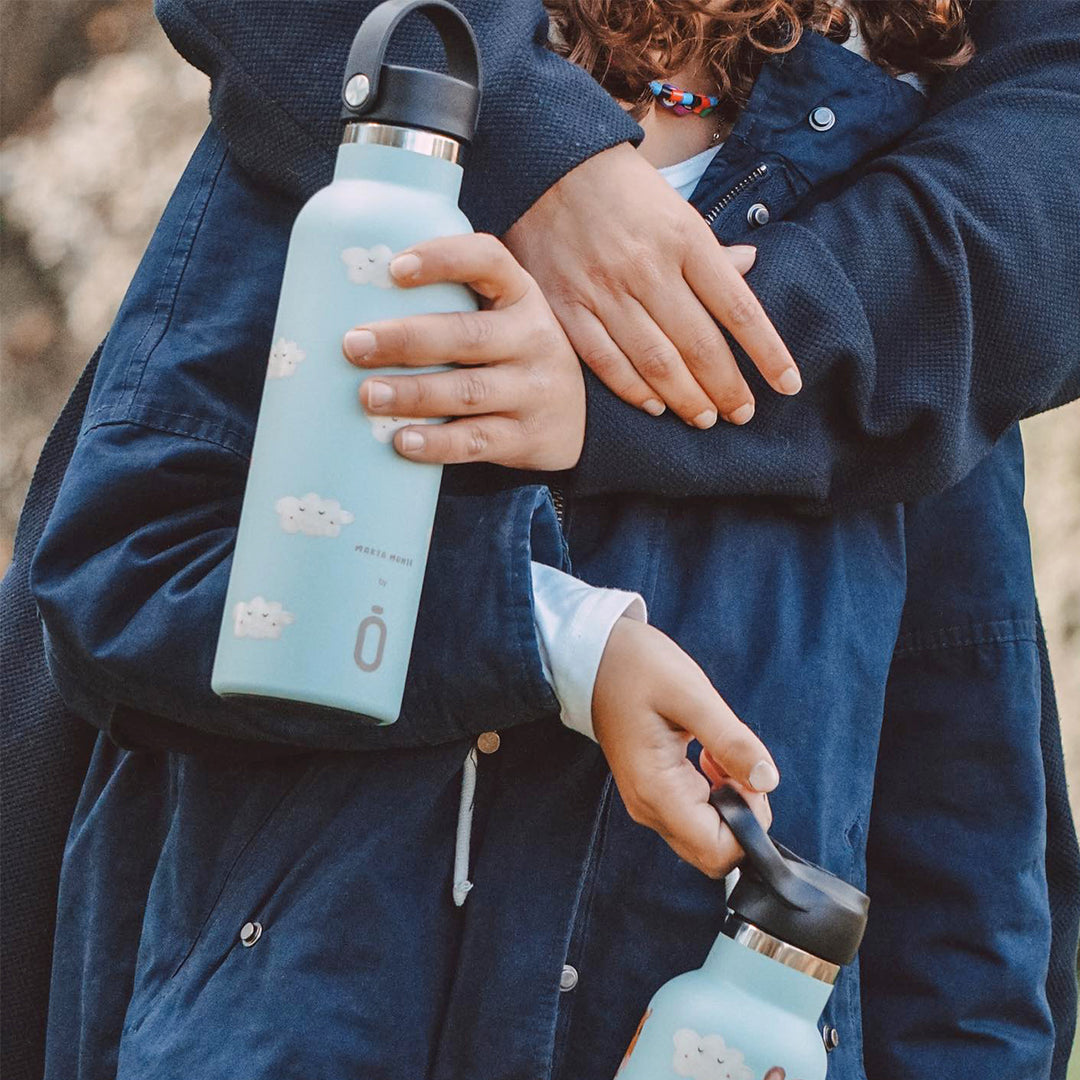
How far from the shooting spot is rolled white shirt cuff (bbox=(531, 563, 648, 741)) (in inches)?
33.2

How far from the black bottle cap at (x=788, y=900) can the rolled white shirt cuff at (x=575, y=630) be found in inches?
4.2

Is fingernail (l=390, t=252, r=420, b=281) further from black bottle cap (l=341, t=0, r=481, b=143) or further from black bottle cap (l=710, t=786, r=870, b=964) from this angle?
black bottle cap (l=710, t=786, r=870, b=964)

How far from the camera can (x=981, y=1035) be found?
1.12 meters

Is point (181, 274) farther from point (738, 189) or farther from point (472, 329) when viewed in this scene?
point (738, 189)

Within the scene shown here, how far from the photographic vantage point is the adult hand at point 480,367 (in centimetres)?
74

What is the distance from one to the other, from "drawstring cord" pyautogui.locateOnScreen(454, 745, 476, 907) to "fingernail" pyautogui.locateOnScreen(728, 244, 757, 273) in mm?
377

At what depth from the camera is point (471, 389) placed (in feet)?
2.61

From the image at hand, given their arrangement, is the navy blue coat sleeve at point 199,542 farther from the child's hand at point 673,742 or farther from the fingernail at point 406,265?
the fingernail at point 406,265

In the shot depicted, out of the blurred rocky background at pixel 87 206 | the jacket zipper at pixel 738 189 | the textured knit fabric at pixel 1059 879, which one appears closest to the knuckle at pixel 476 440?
the jacket zipper at pixel 738 189

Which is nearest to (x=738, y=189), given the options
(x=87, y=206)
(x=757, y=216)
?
(x=757, y=216)

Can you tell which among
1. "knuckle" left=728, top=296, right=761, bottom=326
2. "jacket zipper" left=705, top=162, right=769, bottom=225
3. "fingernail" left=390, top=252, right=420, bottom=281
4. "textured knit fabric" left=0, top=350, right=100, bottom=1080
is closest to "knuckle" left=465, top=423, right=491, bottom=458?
"fingernail" left=390, top=252, right=420, bottom=281

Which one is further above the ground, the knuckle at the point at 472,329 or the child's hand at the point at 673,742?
the knuckle at the point at 472,329

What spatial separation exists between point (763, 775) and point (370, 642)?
253 millimetres

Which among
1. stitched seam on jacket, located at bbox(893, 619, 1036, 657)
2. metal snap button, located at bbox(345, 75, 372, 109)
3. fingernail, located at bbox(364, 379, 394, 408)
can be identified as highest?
metal snap button, located at bbox(345, 75, 372, 109)
